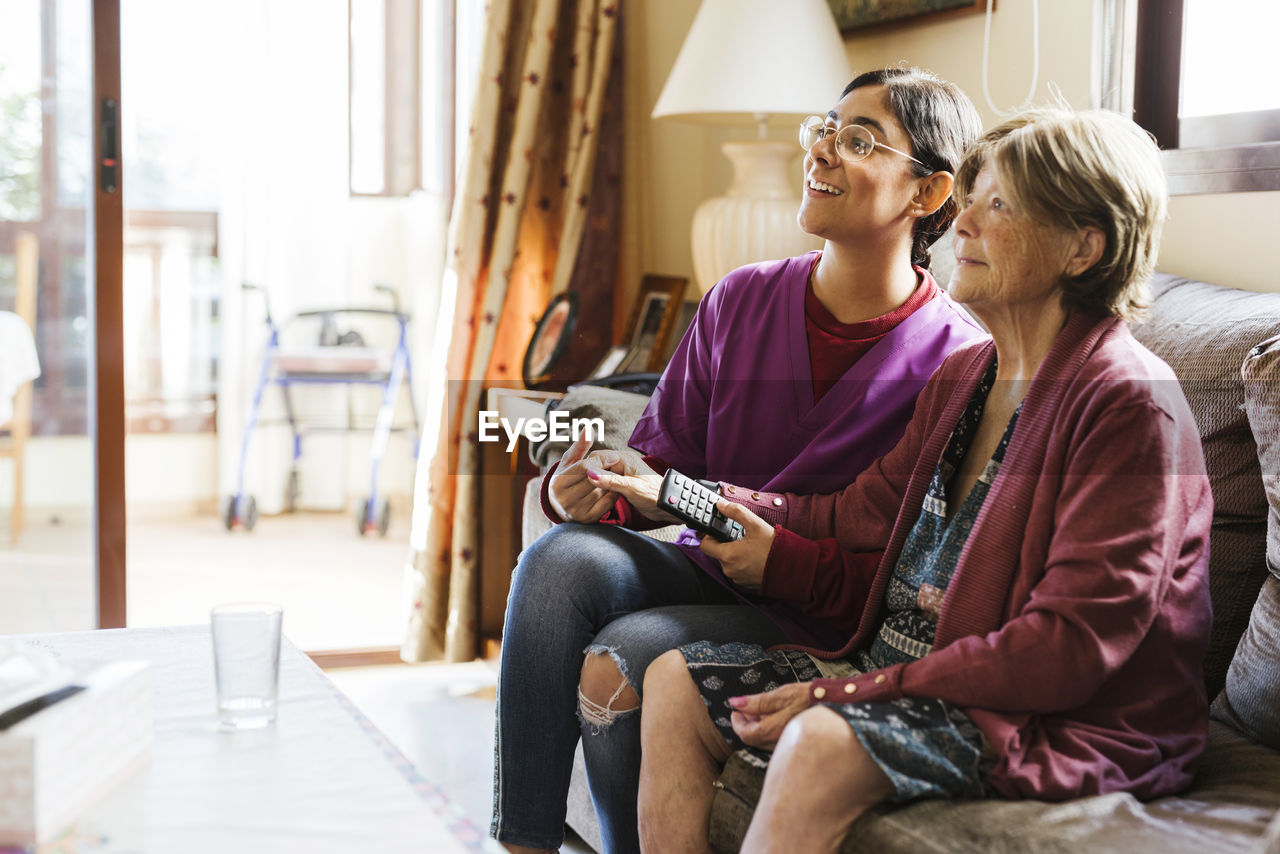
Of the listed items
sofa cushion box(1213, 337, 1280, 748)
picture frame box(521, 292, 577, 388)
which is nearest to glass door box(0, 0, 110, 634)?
picture frame box(521, 292, 577, 388)

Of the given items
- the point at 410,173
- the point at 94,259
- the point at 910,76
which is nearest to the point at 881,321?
the point at 910,76

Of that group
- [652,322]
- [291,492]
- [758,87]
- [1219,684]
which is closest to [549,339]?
[652,322]

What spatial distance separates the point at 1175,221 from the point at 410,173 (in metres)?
3.18

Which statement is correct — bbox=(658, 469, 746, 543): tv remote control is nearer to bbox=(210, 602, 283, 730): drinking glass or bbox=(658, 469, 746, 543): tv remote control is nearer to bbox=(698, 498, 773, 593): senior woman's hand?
bbox=(698, 498, 773, 593): senior woman's hand

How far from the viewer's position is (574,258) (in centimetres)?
296

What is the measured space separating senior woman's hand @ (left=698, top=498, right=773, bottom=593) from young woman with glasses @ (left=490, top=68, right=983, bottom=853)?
0.04ft

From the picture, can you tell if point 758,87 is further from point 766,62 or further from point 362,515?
point 362,515

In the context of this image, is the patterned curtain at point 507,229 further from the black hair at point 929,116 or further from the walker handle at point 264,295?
the walker handle at point 264,295

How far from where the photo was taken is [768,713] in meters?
1.24

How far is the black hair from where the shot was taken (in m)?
1.61

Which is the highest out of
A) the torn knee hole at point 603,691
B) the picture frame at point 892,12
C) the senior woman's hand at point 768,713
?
the picture frame at point 892,12

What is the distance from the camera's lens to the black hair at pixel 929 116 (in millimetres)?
1607

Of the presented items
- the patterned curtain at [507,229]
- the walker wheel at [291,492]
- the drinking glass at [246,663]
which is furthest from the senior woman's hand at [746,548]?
the walker wheel at [291,492]

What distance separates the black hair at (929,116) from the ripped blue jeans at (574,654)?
620 mm
